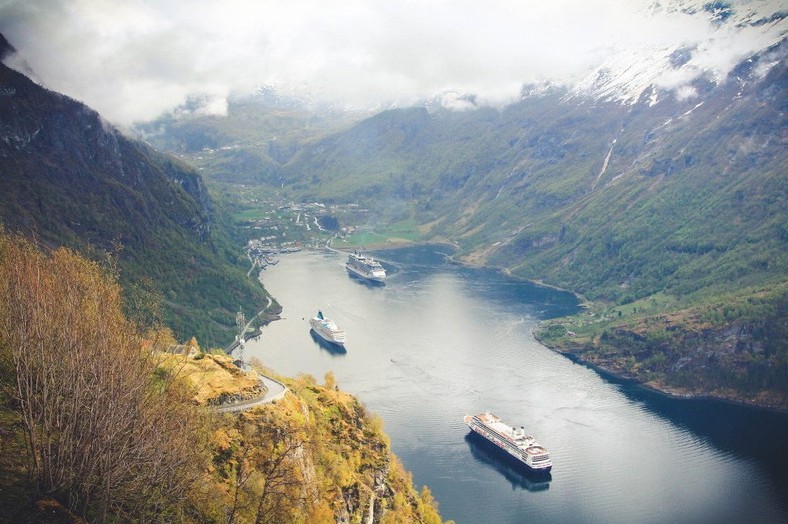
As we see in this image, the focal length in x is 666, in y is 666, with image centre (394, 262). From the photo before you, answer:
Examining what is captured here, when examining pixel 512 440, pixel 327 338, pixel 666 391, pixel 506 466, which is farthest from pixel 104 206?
pixel 666 391

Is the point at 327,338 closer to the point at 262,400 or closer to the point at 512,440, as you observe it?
the point at 512,440

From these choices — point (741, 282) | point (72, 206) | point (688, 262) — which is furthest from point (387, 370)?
point (688, 262)

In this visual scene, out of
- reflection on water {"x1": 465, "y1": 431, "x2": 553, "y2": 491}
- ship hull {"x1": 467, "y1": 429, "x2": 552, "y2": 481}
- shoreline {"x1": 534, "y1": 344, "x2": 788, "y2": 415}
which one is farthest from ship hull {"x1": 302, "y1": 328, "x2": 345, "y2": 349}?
reflection on water {"x1": 465, "y1": 431, "x2": 553, "y2": 491}

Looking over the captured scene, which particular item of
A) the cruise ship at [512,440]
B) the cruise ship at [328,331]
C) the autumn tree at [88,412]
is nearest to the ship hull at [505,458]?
the cruise ship at [512,440]

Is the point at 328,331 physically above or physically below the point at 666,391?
above

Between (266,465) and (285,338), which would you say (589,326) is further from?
(266,465)

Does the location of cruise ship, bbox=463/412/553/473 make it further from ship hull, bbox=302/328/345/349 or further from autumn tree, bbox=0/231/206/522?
A: autumn tree, bbox=0/231/206/522
